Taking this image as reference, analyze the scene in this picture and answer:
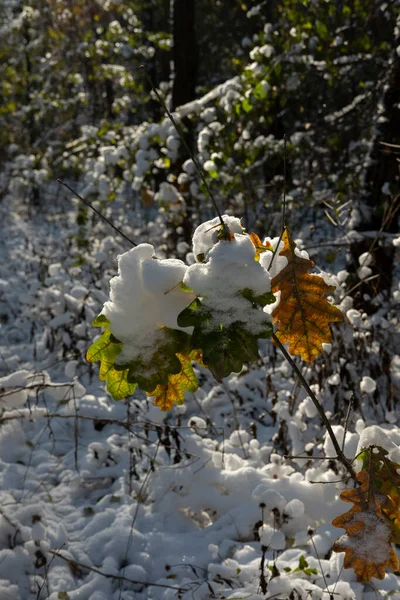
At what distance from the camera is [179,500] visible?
2.58 metres

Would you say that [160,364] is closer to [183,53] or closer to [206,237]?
[206,237]

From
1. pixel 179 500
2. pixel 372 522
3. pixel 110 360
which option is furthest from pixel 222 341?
pixel 179 500

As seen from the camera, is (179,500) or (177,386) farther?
(179,500)

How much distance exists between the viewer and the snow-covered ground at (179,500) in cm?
209

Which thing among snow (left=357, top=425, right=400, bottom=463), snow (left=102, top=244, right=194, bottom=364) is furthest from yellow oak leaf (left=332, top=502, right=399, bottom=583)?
snow (left=102, top=244, right=194, bottom=364)

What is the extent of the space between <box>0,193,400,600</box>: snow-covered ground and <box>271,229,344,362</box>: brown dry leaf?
2.71 feet

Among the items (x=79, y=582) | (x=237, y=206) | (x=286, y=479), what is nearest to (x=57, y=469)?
(x=79, y=582)

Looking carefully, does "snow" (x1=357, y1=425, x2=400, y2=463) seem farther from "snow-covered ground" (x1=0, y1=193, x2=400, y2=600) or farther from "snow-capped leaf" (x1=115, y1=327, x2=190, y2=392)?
"snow-capped leaf" (x1=115, y1=327, x2=190, y2=392)

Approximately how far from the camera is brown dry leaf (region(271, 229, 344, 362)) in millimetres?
1084

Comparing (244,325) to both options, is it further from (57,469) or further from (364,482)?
(57,469)

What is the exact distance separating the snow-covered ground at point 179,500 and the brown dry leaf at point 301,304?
83 centimetres

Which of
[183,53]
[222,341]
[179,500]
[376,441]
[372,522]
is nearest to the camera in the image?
[222,341]

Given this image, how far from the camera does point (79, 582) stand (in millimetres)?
2170

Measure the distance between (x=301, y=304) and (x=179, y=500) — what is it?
1.82 metres
